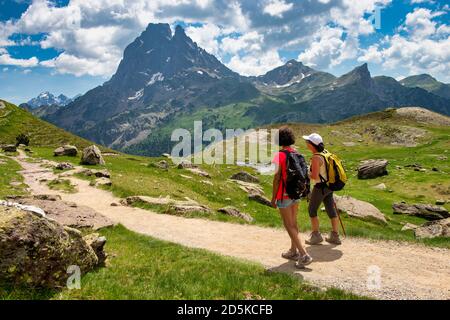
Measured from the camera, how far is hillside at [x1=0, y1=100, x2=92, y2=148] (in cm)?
11114

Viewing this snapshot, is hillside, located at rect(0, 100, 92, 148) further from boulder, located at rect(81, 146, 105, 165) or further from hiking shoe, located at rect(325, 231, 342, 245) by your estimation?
hiking shoe, located at rect(325, 231, 342, 245)

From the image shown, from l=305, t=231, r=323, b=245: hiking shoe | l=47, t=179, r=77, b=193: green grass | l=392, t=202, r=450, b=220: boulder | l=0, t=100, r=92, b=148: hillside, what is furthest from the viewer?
l=0, t=100, r=92, b=148: hillside

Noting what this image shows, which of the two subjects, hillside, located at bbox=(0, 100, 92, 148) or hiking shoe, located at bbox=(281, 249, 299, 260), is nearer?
hiking shoe, located at bbox=(281, 249, 299, 260)

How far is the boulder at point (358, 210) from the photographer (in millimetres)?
36059

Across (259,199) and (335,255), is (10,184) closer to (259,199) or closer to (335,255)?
(259,199)

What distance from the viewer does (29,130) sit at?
122375 millimetres

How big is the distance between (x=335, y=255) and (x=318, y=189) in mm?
2738

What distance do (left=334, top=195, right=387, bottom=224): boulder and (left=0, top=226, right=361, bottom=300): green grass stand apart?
25.1m

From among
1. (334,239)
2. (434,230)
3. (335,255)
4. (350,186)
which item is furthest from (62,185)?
(350,186)

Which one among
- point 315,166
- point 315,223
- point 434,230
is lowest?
point 434,230

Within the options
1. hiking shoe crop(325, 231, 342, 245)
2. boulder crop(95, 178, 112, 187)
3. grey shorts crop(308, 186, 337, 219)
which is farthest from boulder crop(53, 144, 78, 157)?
hiking shoe crop(325, 231, 342, 245)

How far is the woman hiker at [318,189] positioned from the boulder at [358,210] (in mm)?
20987
